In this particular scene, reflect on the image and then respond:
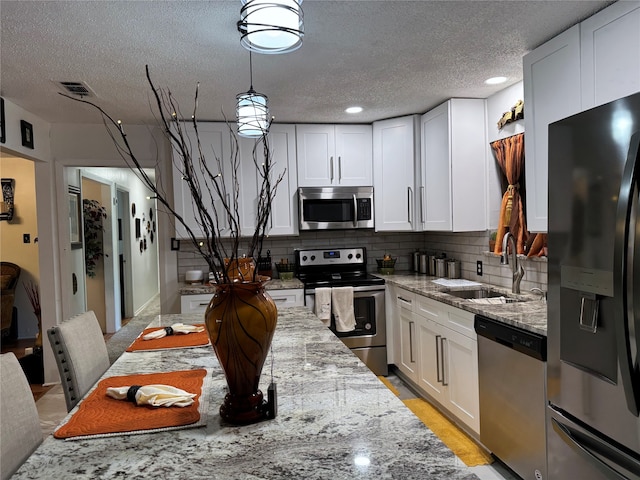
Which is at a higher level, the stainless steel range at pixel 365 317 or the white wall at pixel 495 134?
the white wall at pixel 495 134

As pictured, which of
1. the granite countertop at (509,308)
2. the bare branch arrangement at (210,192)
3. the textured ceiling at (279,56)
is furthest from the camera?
the granite countertop at (509,308)

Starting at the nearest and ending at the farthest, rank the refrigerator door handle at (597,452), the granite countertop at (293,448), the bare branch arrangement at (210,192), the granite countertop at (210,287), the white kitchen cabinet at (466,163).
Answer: the granite countertop at (293,448) → the bare branch arrangement at (210,192) → the refrigerator door handle at (597,452) → the white kitchen cabinet at (466,163) → the granite countertop at (210,287)

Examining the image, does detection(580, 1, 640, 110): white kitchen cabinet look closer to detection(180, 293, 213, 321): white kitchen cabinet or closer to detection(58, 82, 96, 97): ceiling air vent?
detection(58, 82, 96, 97): ceiling air vent

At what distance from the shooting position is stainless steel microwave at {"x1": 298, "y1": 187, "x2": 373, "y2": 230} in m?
4.21

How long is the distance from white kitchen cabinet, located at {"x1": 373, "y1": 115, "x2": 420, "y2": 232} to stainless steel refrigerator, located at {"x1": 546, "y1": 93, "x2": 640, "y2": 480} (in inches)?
86.8

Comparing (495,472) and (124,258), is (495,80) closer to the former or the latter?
(495,472)

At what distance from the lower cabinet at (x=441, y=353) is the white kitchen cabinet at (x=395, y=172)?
0.73m

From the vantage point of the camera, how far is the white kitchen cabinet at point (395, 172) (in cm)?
408

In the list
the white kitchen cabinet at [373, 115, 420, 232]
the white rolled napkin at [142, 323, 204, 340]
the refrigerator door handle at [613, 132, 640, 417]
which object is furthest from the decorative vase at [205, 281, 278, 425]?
the white kitchen cabinet at [373, 115, 420, 232]

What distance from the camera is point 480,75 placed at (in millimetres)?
2949

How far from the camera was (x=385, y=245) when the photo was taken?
475cm

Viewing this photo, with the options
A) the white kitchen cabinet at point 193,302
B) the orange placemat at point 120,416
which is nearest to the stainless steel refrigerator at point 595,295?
the orange placemat at point 120,416

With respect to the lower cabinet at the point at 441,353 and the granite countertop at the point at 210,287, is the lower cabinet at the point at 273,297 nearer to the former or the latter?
the granite countertop at the point at 210,287

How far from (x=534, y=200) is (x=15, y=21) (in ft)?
9.01
